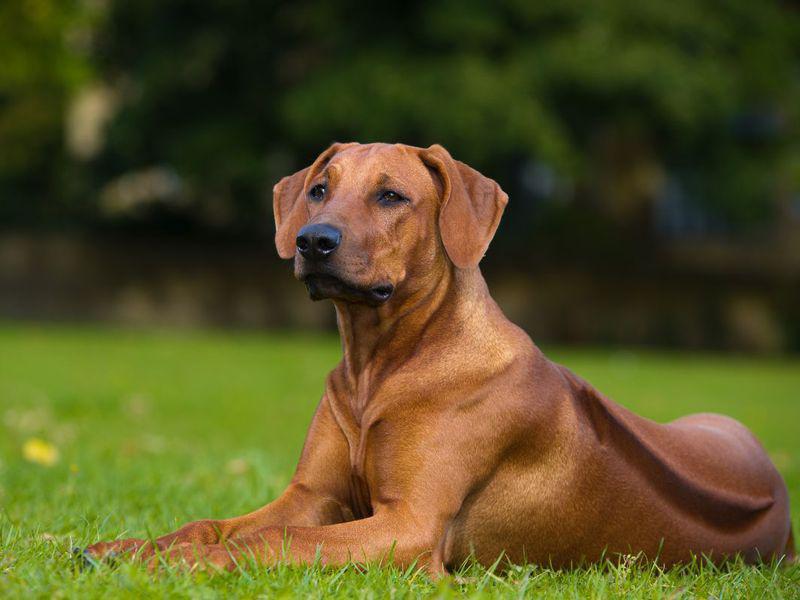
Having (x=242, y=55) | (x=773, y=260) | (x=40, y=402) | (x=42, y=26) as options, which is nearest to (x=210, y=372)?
(x=40, y=402)

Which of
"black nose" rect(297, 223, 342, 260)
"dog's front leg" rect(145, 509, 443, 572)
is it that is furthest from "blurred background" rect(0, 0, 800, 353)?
"dog's front leg" rect(145, 509, 443, 572)

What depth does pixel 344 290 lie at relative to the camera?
4.23 metres

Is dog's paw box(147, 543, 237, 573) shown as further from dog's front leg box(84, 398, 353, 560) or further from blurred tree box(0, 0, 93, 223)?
blurred tree box(0, 0, 93, 223)

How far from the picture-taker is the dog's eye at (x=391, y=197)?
441 centimetres

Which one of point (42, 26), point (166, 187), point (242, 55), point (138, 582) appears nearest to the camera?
point (138, 582)

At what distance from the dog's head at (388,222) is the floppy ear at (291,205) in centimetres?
3

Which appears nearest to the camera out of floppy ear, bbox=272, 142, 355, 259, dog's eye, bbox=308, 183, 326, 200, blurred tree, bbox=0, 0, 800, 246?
dog's eye, bbox=308, 183, 326, 200

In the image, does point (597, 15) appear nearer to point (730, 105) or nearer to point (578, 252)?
point (730, 105)

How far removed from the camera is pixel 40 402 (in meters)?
11.5

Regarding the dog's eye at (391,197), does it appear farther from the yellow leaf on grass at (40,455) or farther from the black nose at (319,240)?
the yellow leaf on grass at (40,455)

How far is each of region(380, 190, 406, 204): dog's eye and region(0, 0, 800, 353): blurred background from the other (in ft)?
48.7

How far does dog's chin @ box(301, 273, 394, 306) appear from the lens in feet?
13.8

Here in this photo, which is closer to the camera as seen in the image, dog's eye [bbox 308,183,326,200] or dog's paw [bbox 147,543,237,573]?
dog's paw [bbox 147,543,237,573]

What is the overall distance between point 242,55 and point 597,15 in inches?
267
